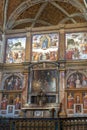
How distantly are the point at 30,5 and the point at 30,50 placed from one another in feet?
19.3

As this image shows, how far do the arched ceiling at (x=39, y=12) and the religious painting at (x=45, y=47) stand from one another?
3.73 m

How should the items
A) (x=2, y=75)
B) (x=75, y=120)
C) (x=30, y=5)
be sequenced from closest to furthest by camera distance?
(x=75, y=120)
(x=2, y=75)
(x=30, y=5)

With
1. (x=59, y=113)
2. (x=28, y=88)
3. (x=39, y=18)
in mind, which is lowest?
(x=59, y=113)

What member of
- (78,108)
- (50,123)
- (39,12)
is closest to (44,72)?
(78,108)

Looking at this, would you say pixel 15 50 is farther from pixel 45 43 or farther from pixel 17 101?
pixel 17 101

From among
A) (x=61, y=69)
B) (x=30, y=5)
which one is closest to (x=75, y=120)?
(x=61, y=69)

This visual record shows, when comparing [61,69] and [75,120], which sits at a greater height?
[61,69]

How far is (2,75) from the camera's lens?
21.6 meters

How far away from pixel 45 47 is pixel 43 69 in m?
2.25

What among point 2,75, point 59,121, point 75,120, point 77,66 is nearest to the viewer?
point 59,121

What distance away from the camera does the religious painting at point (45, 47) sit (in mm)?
21266

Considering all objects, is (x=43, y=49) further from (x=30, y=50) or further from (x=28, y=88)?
(x=28, y=88)

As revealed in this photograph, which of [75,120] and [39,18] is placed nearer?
[75,120]

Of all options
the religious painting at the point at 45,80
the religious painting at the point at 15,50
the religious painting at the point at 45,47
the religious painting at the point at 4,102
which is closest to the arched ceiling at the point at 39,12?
the religious painting at the point at 15,50
